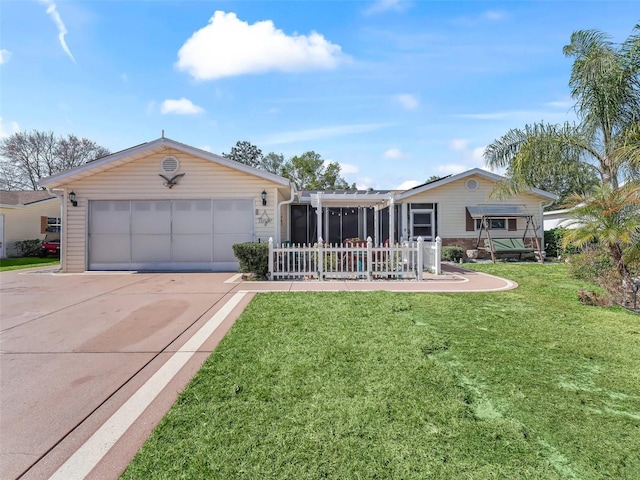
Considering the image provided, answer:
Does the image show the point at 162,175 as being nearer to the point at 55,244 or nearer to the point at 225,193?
the point at 225,193

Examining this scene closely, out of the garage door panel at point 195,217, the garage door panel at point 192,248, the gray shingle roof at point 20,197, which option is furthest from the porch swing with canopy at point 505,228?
the gray shingle roof at point 20,197

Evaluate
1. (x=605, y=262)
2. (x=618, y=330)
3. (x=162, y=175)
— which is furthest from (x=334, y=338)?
(x=162, y=175)

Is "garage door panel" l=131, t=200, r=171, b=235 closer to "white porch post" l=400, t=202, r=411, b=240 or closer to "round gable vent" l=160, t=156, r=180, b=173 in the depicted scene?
"round gable vent" l=160, t=156, r=180, b=173

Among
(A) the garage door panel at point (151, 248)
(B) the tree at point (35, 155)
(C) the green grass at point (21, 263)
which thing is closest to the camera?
(A) the garage door panel at point (151, 248)

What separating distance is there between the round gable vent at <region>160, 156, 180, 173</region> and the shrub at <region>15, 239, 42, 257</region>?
1408cm

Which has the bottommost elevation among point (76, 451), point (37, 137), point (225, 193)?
point (76, 451)

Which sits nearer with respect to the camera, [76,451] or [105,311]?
[76,451]

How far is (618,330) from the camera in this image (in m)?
4.77

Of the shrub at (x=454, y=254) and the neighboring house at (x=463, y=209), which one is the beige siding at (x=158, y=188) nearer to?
the neighboring house at (x=463, y=209)

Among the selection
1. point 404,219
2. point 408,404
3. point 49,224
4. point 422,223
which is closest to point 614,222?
point 408,404

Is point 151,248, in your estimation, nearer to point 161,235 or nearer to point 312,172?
point 161,235

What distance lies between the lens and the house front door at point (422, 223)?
53.3ft

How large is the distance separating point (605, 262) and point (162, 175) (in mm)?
13547

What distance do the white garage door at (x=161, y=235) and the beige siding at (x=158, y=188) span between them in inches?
9.9
